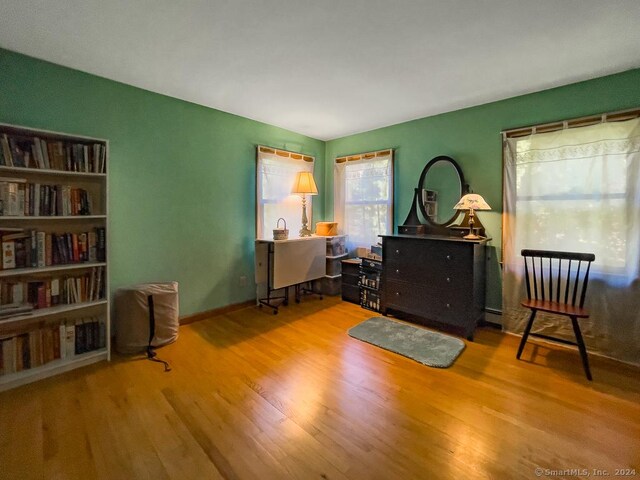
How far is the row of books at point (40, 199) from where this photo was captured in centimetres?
191

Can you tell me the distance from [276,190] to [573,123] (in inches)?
122

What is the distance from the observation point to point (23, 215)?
1963 millimetres

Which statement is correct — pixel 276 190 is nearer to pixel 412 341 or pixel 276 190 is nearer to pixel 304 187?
pixel 304 187

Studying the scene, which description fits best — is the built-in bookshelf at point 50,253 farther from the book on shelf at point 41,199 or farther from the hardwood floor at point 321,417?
the hardwood floor at point 321,417

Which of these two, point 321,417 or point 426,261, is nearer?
point 321,417

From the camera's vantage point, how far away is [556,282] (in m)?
2.58

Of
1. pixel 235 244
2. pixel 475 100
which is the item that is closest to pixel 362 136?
pixel 475 100

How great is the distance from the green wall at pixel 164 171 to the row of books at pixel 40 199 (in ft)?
0.99

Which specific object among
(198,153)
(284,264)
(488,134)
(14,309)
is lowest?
(14,309)

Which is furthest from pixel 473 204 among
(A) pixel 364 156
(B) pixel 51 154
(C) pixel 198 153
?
(B) pixel 51 154

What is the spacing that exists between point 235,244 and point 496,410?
288cm

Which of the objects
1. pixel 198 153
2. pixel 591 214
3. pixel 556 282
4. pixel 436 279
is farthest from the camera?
pixel 198 153

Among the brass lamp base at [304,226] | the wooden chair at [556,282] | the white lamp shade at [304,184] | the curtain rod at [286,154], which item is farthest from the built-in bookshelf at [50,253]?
the wooden chair at [556,282]

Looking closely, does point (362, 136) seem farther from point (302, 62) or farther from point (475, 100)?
point (302, 62)
